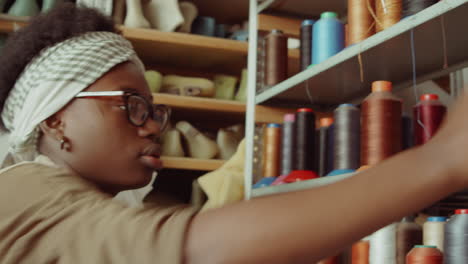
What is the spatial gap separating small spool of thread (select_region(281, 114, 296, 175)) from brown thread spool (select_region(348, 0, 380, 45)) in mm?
356

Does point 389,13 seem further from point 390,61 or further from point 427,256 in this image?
point 427,256

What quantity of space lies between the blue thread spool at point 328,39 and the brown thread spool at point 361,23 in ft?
0.41

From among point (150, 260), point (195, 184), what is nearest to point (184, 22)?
point (195, 184)

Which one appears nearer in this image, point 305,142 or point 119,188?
point 119,188

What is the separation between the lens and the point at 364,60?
140cm

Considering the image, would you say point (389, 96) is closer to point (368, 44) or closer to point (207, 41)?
point (368, 44)

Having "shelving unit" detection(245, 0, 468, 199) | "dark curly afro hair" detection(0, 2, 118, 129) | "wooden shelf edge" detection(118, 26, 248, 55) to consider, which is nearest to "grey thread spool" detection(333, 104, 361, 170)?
"shelving unit" detection(245, 0, 468, 199)

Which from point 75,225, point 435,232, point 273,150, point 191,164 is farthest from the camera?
point 191,164

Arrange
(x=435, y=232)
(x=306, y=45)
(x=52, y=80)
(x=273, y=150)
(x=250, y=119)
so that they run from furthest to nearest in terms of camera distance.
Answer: (x=250, y=119)
(x=273, y=150)
(x=306, y=45)
(x=435, y=232)
(x=52, y=80)

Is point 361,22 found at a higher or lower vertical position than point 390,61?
higher

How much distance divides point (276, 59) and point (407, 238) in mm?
823

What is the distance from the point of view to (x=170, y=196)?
8.59ft

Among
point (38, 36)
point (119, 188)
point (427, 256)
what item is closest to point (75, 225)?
point (119, 188)

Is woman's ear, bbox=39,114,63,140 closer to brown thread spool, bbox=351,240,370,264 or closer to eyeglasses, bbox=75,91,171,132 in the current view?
eyeglasses, bbox=75,91,171,132
